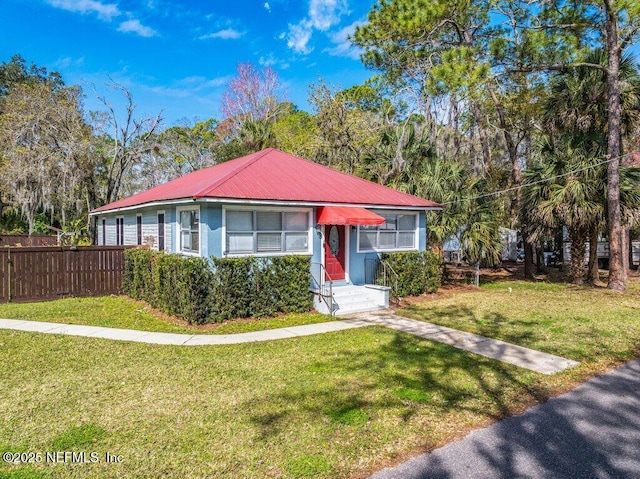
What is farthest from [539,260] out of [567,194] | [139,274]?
[139,274]

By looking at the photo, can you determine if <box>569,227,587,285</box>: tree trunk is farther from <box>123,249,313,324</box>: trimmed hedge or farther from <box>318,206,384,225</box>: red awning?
<box>123,249,313,324</box>: trimmed hedge

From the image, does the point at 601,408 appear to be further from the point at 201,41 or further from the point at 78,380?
the point at 201,41

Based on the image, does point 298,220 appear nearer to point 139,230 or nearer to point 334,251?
point 334,251

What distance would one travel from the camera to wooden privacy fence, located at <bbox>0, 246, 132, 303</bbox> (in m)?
11.8

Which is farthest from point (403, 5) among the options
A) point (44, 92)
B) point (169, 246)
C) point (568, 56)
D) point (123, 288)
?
point (44, 92)

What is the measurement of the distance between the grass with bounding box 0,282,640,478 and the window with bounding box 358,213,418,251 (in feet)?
15.3

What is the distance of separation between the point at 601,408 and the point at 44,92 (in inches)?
1142

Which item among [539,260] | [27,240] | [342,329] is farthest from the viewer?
[27,240]

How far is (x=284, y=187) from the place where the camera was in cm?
1136

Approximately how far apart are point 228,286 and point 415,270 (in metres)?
6.34

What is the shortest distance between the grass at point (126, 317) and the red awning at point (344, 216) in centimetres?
248

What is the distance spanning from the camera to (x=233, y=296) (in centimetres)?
962

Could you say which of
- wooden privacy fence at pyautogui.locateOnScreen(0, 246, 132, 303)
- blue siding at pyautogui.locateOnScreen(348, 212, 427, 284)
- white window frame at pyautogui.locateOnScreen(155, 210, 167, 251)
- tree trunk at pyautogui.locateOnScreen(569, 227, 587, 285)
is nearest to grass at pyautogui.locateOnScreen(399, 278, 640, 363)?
tree trunk at pyautogui.locateOnScreen(569, 227, 587, 285)

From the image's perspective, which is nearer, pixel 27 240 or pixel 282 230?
pixel 282 230
